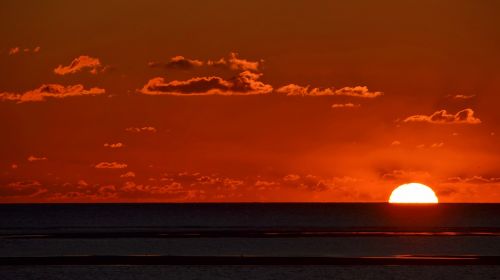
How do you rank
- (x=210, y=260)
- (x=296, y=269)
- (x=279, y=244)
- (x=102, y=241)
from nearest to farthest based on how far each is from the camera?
1. (x=296, y=269)
2. (x=210, y=260)
3. (x=279, y=244)
4. (x=102, y=241)

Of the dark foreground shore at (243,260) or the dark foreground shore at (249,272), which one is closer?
the dark foreground shore at (249,272)

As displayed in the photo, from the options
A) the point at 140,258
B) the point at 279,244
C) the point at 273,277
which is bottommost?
the point at 273,277

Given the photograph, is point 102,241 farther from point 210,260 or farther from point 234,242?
point 210,260

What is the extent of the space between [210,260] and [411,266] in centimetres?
1211

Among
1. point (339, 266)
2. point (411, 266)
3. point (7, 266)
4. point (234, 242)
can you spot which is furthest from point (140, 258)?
point (234, 242)

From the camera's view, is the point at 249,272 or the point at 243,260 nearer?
the point at 249,272

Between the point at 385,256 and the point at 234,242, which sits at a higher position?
the point at 234,242

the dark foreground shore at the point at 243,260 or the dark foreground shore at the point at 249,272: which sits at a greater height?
the dark foreground shore at the point at 243,260

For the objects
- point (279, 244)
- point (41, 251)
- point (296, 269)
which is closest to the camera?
point (296, 269)

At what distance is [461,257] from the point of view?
5841cm

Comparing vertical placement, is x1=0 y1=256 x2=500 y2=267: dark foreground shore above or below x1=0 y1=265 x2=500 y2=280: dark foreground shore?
above

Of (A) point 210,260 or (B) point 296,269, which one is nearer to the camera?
(B) point 296,269

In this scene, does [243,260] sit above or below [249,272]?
above

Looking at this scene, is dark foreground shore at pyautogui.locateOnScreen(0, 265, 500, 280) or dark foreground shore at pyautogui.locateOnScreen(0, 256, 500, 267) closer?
dark foreground shore at pyautogui.locateOnScreen(0, 265, 500, 280)
